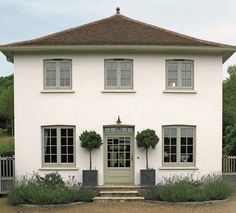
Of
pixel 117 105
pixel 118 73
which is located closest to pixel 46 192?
pixel 117 105

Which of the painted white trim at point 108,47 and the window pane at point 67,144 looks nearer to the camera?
the painted white trim at point 108,47

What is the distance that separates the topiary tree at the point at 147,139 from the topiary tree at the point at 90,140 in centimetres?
171

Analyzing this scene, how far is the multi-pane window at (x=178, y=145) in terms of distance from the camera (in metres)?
17.9

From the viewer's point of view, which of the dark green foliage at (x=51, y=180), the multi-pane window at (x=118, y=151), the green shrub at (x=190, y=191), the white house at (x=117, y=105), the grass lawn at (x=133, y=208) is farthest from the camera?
the multi-pane window at (x=118, y=151)

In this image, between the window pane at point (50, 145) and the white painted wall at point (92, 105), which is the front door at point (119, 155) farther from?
the window pane at point (50, 145)

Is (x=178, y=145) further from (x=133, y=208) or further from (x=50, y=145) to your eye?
(x=50, y=145)

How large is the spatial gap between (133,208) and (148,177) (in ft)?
8.91

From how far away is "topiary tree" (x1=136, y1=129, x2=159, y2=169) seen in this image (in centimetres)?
1712

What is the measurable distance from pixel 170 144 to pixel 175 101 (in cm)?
192

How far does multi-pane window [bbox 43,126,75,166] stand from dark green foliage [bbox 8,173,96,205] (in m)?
1.30

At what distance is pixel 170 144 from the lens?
707 inches

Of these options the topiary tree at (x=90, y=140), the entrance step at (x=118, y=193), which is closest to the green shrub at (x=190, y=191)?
the entrance step at (x=118, y=193)

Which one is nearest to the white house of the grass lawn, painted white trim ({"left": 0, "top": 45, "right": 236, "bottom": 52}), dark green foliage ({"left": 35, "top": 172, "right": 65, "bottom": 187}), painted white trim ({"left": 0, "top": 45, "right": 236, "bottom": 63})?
painted white trim ({"left": 0, "top": 45, "right": 236, "bottom": 63})

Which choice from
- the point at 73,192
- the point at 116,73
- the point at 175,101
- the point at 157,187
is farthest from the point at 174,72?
the point at 73,192
